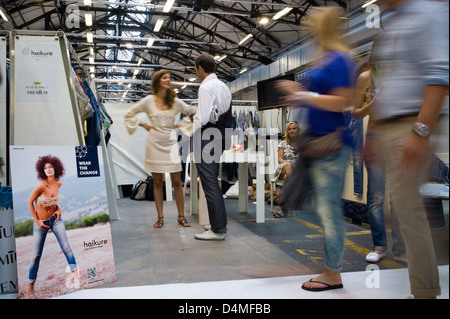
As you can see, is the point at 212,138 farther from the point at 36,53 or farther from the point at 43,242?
the point at 43,242

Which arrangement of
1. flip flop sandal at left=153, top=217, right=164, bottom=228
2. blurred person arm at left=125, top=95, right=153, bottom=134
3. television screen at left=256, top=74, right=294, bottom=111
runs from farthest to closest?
television screen at left=256, top=74, right=294, bottom=111 < flip flop sandal at left=153, top=217, right=164, bottom=228 < blurred person arm at left=125, top=95, right=153, bottom=134

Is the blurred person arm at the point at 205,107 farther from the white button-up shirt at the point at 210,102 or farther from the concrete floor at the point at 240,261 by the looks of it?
the concrete floor at the point at 240,261

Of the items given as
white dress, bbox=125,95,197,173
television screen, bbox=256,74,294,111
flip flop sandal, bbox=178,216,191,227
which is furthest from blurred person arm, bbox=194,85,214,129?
television screen, bbox=256,74,294,111

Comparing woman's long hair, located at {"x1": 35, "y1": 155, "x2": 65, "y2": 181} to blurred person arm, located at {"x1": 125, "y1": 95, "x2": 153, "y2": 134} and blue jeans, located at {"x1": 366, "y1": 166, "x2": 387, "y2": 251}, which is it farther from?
blue jeans, located at {"x1": 366, "y1": 166, "x2": 387, "y2": 251}

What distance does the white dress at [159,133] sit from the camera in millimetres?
3496

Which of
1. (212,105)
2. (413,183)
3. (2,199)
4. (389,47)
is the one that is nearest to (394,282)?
(413,183)

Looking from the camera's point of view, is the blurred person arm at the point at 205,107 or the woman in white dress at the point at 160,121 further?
the woman in white dress at the point at 160,121

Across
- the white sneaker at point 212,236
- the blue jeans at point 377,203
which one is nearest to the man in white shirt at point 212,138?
the white sneaker at point 212,236

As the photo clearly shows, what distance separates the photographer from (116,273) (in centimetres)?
229

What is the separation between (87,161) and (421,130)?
A: 1.66m

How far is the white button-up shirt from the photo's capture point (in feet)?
9.82

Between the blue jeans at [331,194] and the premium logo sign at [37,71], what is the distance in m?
1.87

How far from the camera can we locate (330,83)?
5.38 feet

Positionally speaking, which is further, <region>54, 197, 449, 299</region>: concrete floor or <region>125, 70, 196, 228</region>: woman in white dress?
<region>125, 70, 196, 228</region>: woman in white dress
